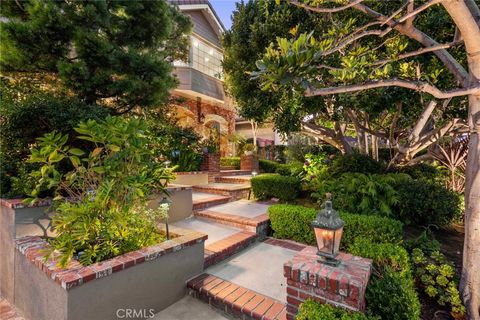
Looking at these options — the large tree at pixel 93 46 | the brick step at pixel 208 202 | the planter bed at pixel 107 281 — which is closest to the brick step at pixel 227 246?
the planter bed at pixel 107 281

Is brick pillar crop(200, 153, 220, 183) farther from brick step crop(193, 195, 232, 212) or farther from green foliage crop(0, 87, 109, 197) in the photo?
green foliage crop(0, 87, 109, 197)

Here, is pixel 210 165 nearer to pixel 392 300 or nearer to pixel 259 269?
pixel 259 269

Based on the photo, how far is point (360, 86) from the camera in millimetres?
3098

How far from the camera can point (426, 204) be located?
4.58 metres

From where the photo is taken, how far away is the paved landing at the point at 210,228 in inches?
182

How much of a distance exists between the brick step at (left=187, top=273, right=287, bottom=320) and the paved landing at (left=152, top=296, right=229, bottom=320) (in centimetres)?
7

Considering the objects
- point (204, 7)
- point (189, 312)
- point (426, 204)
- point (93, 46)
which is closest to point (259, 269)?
point (189, 312)

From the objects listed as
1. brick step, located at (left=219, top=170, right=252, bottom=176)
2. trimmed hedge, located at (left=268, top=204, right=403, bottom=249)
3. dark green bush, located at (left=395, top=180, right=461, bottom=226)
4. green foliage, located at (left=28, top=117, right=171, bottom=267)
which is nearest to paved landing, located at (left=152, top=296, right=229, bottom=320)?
green foliage, located at (left=28, top=117, right=171, bottom=267)

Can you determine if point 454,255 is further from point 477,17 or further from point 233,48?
point 233,48

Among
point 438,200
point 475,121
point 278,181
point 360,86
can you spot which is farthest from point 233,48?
point 438,200

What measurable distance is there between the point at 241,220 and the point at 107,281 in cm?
297

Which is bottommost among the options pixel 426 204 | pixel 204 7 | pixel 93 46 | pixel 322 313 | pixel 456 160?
pixel 322 313

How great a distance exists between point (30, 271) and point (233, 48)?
6.62 meters

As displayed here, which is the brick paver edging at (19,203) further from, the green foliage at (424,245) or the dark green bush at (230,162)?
the dark green bush at (230,162)
